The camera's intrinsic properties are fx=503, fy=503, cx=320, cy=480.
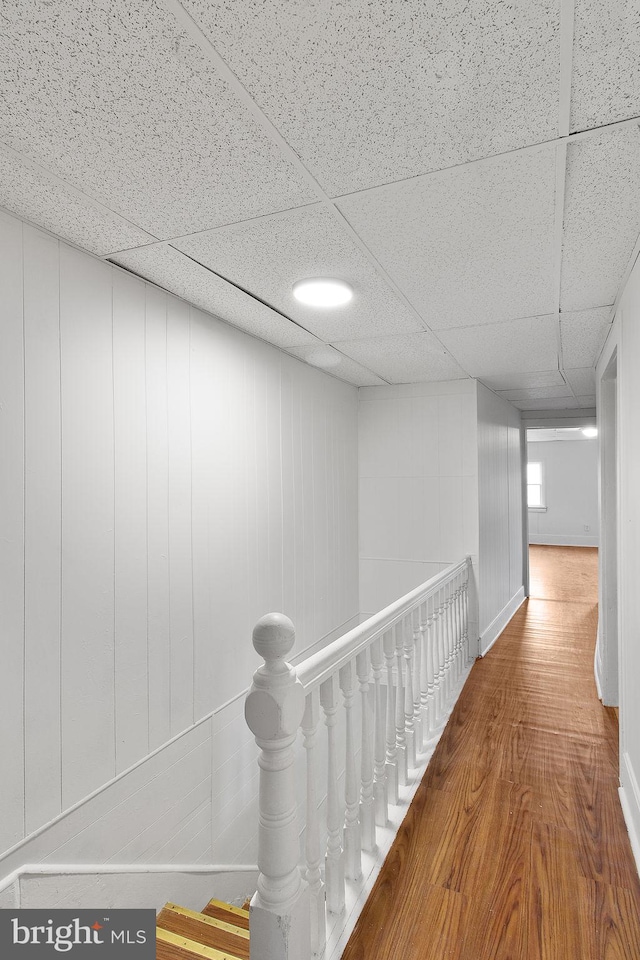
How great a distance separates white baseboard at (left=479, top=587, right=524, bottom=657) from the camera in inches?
166

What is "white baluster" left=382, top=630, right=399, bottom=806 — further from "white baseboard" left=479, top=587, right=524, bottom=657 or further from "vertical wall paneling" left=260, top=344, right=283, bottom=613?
"white baseboard" left=479, top=587, right=524, bottom=657

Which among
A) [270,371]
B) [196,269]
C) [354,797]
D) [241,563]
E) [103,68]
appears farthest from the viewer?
[270,371]

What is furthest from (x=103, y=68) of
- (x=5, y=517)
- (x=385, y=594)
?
(x=385, y=594)

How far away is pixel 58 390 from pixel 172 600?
100 cm

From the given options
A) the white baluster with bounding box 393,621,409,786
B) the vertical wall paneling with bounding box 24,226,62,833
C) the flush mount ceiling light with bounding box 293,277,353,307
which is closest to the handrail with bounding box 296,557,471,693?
the white baluster with bounding box 393,621,409,786

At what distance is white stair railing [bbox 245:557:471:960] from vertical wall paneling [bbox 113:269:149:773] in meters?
0.79

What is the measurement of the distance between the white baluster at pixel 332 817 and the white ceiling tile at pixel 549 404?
4.52 metres

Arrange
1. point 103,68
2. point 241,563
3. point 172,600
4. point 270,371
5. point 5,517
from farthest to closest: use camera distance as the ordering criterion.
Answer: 1. point 270,371
2. point 241,563
3. point 172,600
4. point 5,517
5. point 103,68

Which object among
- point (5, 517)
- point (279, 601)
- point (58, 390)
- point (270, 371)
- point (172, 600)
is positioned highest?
point (270, 371)

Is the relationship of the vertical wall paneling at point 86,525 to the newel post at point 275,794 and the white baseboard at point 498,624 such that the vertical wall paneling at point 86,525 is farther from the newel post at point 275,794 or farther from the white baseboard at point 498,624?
the white baseboard at point 498,624

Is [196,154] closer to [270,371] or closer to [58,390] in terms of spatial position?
[58,390]

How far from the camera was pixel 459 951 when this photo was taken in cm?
154

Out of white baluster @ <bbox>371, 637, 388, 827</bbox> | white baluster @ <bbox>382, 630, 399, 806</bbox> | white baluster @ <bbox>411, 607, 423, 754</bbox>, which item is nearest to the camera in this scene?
white baluster @ <bbox>371, 637, 388, 827</bbox>

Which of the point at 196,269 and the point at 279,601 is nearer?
the point at 196,269
